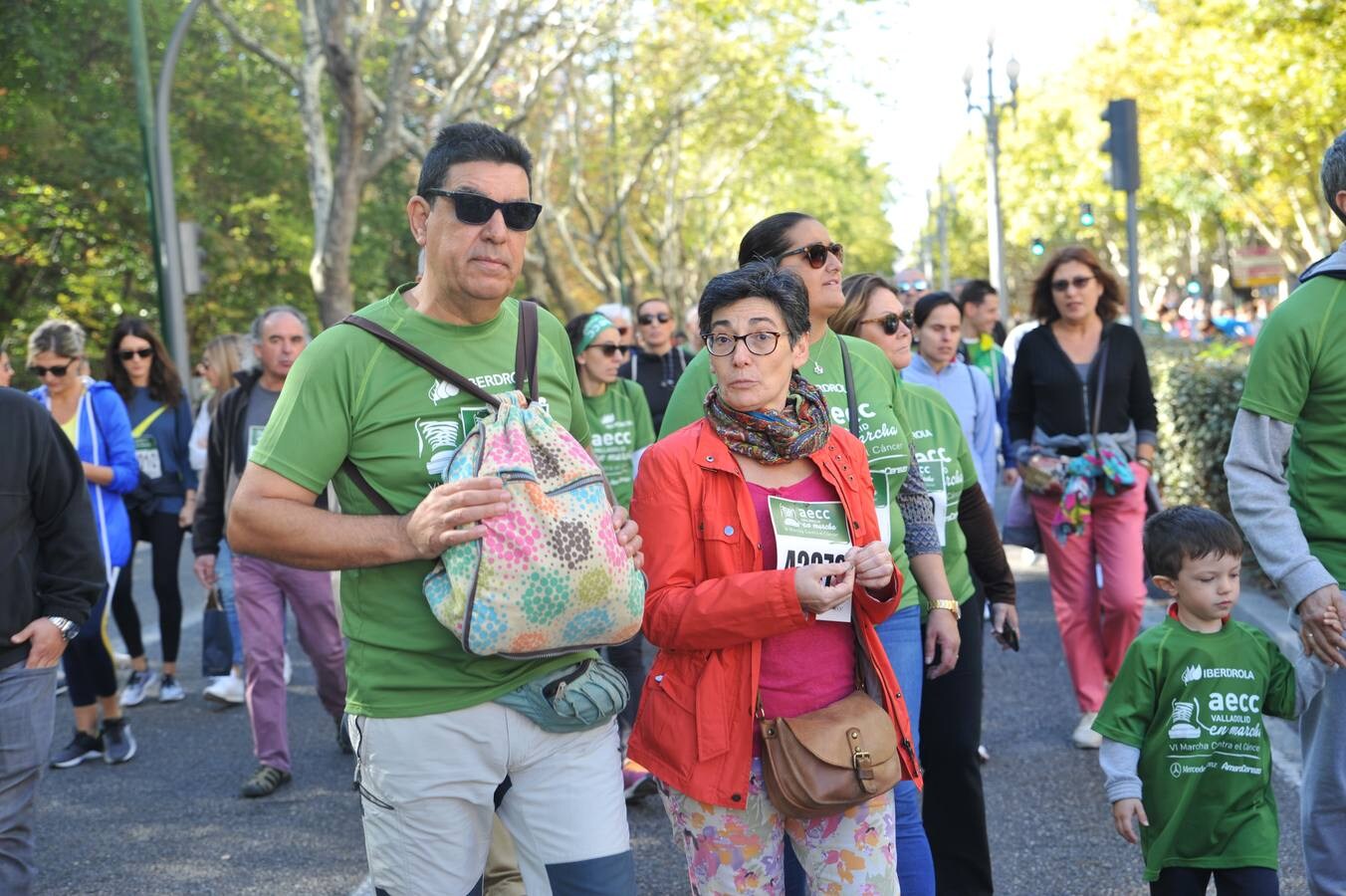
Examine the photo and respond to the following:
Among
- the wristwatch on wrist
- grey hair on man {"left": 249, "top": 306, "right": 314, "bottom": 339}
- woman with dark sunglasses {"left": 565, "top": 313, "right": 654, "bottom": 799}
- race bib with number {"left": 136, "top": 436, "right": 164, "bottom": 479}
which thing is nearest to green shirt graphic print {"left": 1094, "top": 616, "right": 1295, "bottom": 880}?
the wristwatch on wrist

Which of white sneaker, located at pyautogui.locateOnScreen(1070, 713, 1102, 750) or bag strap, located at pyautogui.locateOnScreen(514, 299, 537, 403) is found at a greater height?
bag strap, located at pyautogui.locateOnScreen(514, 299, 537, 403)

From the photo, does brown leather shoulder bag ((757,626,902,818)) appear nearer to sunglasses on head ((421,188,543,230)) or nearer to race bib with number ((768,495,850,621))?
race bib with number ((768,495,850,621))

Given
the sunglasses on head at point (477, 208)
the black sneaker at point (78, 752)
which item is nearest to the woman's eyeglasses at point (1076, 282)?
the sunglasses on head at point (477, 208)

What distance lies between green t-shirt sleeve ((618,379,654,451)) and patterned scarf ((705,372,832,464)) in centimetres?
349

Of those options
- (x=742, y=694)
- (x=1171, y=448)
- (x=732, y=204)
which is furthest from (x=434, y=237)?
(x=732, y=204)

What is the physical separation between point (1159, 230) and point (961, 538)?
60.5 meters

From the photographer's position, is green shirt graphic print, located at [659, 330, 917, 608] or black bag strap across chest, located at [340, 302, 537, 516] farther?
green shirt graphic print, located at [659, 330, 917, 608]

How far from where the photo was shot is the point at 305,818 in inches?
233

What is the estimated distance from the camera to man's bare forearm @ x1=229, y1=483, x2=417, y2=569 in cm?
280

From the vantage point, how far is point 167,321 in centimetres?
1633

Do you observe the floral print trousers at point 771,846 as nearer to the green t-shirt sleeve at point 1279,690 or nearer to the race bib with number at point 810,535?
the race bib with number at point 810,535

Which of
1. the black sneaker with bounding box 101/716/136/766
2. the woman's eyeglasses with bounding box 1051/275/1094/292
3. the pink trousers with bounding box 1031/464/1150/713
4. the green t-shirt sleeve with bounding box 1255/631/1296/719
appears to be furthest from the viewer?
the black sneaker with bounding box 101/716/136/766

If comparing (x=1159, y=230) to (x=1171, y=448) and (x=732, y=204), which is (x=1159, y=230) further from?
(x=1171, y=448)

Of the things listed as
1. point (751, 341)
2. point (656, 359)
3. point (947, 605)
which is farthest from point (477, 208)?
point (656, 359)
